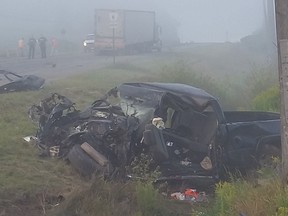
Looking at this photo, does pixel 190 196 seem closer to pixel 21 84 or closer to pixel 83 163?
pixel 83 163

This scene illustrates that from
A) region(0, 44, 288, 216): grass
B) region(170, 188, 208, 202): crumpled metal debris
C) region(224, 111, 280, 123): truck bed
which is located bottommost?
region(170, 188, 208, 202): crumpled metal debris

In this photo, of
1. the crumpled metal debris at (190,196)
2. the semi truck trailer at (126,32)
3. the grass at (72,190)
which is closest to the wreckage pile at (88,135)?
the grass at (72,190)

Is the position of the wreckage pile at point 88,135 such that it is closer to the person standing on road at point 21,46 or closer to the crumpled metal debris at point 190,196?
the crumpled metal debris at point 190,196

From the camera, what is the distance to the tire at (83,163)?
29.2 feet

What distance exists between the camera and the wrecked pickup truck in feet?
29.2

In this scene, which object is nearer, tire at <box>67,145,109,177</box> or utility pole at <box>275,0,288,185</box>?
utility pole at <box>275,0,288,185</box>

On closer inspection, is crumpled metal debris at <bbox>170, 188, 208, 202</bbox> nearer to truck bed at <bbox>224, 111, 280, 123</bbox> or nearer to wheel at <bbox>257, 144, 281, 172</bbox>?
wheel at <bbox>257, 144, 281, 172</bbox>

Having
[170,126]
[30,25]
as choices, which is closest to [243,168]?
[170,126]

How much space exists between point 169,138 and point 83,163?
1.28 meters

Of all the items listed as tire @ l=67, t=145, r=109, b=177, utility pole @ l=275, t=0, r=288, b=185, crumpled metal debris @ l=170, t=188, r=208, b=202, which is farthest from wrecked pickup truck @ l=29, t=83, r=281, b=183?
utility pole @ l=275, t=0, r=288, b=185

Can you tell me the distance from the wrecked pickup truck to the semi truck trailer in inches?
1268

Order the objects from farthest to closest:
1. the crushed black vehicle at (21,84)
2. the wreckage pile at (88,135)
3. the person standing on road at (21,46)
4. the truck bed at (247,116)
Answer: the person standing on road at (21,46), the crushed black vehicle at (21,84), the truck bed at (247,116), the wreckage pile at (88,135)

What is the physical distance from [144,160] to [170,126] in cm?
140

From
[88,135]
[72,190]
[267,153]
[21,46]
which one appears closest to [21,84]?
[88,135]
